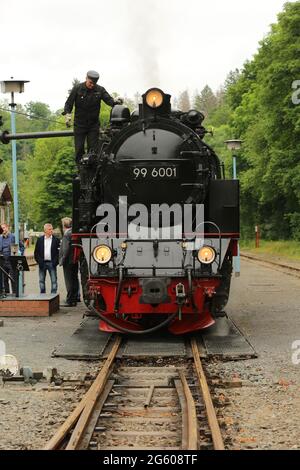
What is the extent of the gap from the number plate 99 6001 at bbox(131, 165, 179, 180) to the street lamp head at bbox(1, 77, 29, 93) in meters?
6.42

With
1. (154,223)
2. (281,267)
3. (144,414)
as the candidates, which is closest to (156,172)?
(154,223)

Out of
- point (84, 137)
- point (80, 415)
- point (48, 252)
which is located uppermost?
point (84, 137)

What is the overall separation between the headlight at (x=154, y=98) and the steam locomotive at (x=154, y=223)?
0.01m

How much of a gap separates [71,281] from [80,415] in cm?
876

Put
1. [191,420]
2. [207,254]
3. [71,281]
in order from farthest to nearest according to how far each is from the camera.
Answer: [71,281], [207,254], [191,420]

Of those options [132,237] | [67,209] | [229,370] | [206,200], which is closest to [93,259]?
[132,237]

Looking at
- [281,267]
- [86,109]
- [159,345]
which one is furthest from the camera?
[281,267]

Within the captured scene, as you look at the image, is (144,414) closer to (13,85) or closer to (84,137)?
(84,137)

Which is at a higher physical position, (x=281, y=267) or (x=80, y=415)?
(x=80, y=415)

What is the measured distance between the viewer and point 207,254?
10445 millimetres

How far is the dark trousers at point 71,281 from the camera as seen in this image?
15.0 m

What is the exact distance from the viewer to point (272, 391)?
25.1 ft

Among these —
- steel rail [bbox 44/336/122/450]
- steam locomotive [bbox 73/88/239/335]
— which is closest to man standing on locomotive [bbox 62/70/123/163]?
steam locomotive [bbox 73/88/239/335]

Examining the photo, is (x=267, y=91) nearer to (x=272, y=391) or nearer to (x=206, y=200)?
(x=206, y=200)
